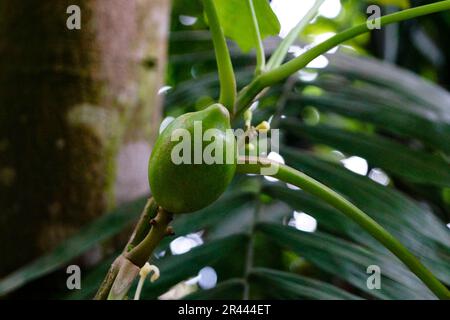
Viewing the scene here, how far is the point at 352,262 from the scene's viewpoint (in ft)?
2.17

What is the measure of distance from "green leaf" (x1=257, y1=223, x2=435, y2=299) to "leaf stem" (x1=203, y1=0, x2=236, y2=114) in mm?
277

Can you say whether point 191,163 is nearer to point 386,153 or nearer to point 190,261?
point 190,261

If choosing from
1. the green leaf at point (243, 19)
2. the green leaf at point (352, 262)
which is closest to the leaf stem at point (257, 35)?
the green leaf at point (243, 19)

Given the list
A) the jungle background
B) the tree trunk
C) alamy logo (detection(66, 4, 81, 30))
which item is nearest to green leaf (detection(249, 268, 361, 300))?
the jungle background

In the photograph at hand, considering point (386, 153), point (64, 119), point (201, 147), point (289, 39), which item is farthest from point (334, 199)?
point (64, 119)

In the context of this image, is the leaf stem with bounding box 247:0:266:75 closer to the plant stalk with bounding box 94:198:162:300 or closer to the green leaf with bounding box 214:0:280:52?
the green leaf with bounding box 214:0:280:52

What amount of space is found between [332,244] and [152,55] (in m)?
0.47

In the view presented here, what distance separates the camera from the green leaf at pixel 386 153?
750 mm

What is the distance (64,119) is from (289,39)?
16.5 inches

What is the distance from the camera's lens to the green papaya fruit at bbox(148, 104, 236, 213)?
402 millimetres

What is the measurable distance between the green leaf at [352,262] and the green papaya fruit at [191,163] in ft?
0.95

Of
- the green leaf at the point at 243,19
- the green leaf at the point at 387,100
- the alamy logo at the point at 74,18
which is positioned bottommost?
the green leaf at the point at 243,19

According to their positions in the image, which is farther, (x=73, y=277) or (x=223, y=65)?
(x=73, y=277)

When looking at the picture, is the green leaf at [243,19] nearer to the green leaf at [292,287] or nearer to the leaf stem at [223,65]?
the leaf stem at [223,65]
